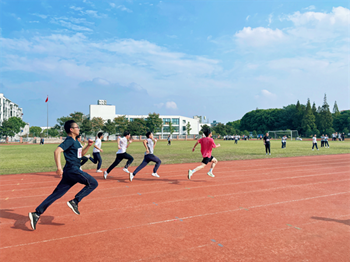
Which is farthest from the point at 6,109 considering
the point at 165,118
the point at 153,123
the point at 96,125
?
the point at 165,118

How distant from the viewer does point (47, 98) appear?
77.4 metres

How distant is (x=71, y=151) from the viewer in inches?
173

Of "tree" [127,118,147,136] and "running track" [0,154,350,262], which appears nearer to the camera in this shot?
"running track" [0,154,350,262]

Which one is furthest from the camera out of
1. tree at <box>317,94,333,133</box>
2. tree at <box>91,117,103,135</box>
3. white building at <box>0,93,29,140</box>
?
white building at <box>0,93,29,140</box>

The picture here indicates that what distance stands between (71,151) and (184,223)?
2.45m

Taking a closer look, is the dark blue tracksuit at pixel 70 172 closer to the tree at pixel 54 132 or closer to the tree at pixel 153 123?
the tree at pixel 153 123

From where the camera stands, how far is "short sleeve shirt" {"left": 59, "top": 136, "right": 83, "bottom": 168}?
4.29m

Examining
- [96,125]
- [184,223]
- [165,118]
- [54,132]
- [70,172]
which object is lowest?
[184,223]

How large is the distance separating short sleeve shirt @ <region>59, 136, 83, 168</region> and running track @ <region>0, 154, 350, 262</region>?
1153 mm

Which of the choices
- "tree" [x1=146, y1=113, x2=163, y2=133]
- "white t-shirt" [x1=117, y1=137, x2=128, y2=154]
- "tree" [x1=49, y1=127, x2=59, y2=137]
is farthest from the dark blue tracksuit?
"tree" [x1=49, y1=127, x2=59, y2=137]

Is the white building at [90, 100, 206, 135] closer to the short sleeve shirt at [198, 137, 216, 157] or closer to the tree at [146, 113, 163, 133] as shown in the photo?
the tree at [146, 113, 163, 133]

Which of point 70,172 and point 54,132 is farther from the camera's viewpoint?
point 54,132

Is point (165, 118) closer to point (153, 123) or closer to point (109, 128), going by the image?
point (153, 123)

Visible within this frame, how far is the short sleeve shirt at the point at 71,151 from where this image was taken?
4293 millimetres
